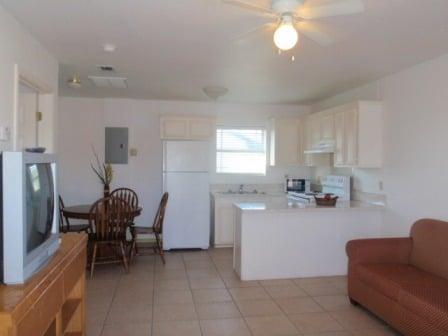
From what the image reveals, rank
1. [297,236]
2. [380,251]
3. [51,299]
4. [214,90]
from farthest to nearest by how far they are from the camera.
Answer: [214,90], [297,236], [380,251], [51,299]

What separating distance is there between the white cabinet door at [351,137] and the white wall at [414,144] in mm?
331

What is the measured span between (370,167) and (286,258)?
147 cm

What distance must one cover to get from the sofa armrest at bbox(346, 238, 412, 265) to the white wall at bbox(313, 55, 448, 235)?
463mm

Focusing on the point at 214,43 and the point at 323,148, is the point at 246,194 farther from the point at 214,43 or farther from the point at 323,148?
the point at 214,43

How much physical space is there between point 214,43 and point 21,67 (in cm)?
153

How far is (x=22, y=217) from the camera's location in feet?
5.57

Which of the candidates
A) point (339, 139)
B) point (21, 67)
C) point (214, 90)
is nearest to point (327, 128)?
point (339, 139)

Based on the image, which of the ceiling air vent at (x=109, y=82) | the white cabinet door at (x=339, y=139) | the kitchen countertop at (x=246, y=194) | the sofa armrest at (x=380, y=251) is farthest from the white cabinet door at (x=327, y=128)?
the ceiling air vent at (x=109, y=82)

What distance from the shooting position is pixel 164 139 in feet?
18.2

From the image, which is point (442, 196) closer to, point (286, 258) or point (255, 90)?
point (286, 258)

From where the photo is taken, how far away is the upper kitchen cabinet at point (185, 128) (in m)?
5.59

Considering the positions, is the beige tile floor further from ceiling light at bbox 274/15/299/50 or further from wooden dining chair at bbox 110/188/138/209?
ceiling light at bbox 274/15/299/50

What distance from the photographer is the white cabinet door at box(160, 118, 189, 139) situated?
18.3ft

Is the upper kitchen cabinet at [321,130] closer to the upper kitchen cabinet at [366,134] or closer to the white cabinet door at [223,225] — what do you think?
the upper kitchen cabinet at [366,134]
